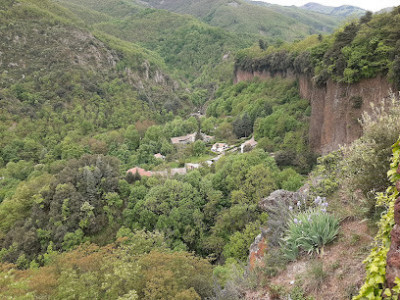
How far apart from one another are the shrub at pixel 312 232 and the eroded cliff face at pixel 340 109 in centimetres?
1255

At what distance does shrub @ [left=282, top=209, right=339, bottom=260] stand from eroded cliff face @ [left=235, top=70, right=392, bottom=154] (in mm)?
12551

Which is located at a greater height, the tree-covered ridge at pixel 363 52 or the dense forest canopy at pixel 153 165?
the tree-covered ridge at pixel 363 52

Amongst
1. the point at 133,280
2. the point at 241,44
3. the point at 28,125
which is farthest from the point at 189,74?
the point at 133,280

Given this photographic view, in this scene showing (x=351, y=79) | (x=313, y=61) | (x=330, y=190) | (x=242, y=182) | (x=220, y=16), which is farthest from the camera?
(x=220, y=16)

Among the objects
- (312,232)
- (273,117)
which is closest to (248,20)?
(273,117)

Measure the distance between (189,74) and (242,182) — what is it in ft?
268

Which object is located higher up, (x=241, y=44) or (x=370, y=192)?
(x=241, y=44)

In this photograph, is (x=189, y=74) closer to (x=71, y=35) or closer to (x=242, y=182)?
(x=71, y=35)

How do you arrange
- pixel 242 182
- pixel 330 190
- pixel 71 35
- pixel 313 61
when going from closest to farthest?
pixel 330 190, pixel 242 182, pixel 313 61, pixel 71 35

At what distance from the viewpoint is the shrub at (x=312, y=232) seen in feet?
18.3

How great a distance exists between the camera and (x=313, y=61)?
2472 centimetres

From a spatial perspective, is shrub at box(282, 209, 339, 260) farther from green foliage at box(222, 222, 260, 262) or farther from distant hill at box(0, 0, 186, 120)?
distant hill at box(0, 0, 186, 120)

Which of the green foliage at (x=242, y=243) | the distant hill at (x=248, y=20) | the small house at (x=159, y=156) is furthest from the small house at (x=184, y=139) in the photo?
the distant hill at (x=248, y=20)

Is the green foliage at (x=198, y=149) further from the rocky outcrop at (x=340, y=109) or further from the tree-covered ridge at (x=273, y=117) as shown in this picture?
the rocky outcrop at (x=340, y=109)
